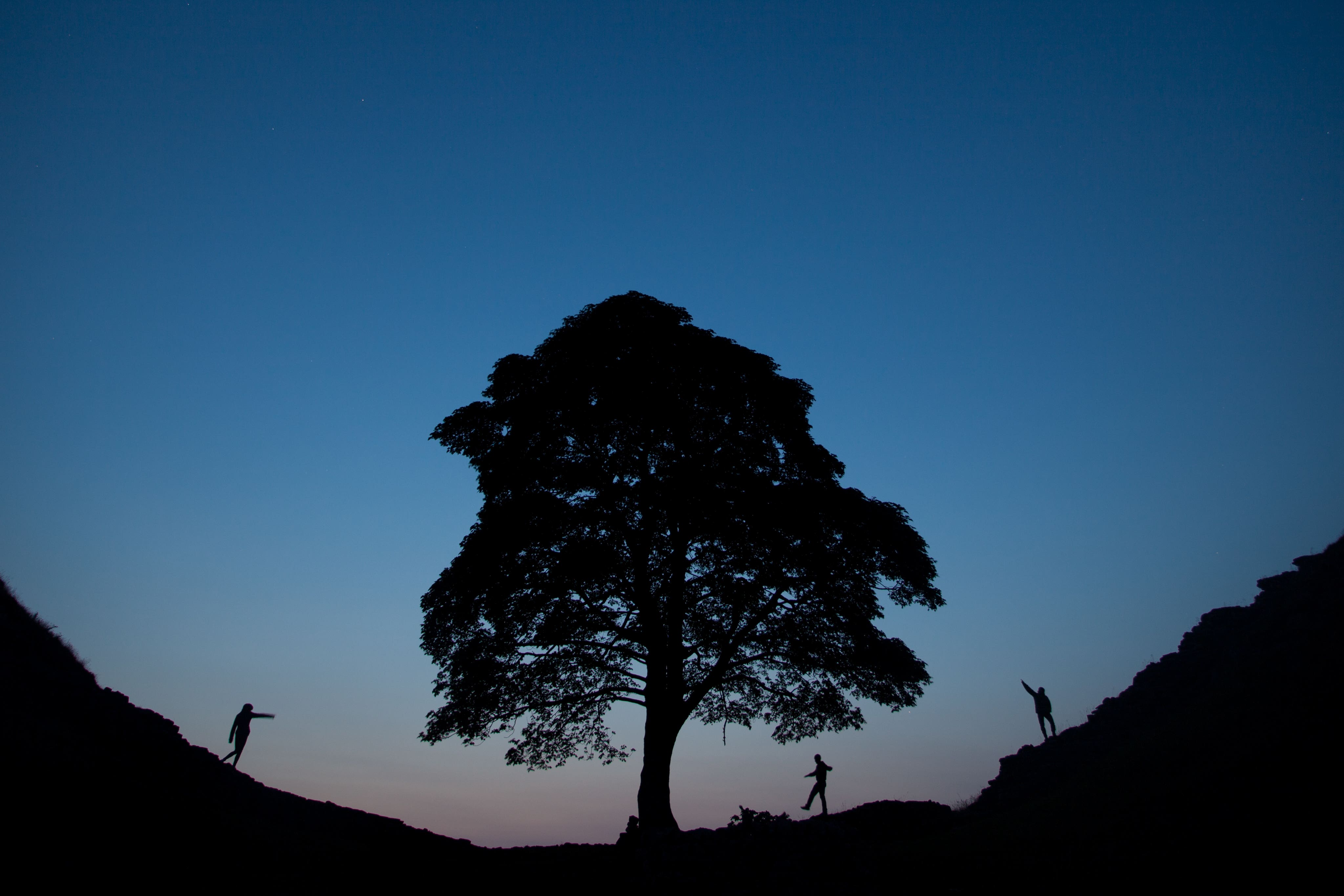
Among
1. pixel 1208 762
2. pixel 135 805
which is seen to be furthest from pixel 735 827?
pixel 1208 762

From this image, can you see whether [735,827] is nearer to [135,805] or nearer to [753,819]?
[753,819]

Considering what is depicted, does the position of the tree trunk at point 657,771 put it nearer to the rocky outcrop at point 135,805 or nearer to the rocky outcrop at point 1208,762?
the rocky outcrop at point 135,805

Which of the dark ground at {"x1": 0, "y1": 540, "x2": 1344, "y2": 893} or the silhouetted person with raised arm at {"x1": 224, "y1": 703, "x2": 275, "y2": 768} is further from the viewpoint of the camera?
the silhouetted person with raised arm at {"x1": 224, "y1": 703, "x2": 275, "y2": 768}

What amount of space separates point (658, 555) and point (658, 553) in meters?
0.05

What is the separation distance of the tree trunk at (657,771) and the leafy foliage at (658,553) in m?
0.09

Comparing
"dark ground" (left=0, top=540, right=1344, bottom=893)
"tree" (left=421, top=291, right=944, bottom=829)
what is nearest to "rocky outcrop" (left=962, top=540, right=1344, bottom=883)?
"dark ground" (left=0, top=540, right=1344, bottom=893)

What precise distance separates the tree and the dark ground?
3588 millimetres

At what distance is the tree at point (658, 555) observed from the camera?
17.7m

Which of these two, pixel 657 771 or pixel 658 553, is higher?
pixel 658 553

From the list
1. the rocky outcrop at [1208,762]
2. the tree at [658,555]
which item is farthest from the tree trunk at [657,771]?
the rocky outcrop at [1208,762]

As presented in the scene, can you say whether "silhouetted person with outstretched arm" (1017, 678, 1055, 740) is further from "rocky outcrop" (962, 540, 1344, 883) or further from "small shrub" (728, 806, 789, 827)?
"small shrub" (728, 806, 789, 827)

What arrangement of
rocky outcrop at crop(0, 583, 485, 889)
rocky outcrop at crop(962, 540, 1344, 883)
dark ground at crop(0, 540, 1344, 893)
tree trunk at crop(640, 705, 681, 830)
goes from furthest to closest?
tree trunk at crop(640, 705, 681, 830) → rocky outcrop at crop(962, 540, 1344, 883) → dark ground at crop(0, 540, 1344, 893) → rocky outcrop at crop(0, 583, 485, 889)

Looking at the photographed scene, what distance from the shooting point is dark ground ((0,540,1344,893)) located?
10.4 metres

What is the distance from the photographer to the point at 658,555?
60.5 feet
